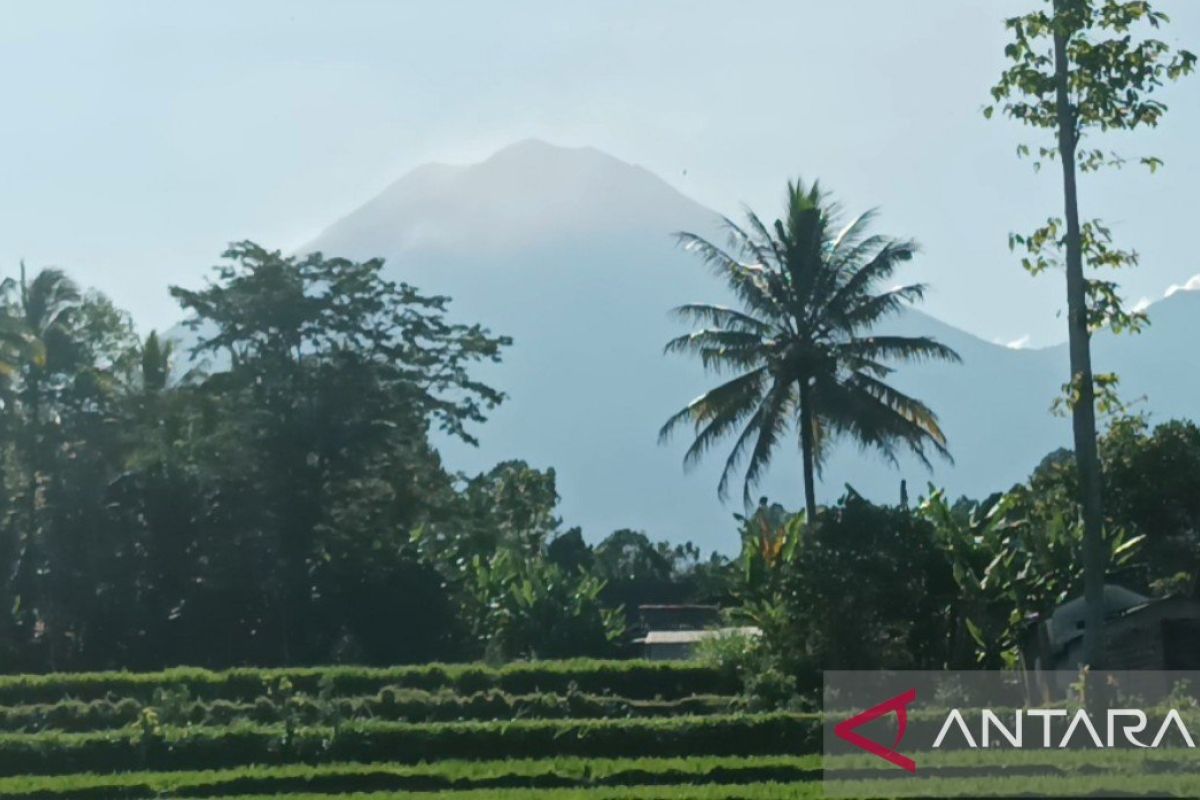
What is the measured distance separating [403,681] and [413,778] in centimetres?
1011

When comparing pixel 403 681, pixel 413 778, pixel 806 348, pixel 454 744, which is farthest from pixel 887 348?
pixel 413 778

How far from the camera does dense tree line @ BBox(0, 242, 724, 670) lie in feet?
128

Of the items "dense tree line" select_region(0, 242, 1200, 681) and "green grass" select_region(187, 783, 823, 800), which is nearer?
"green grass" select_region(187, 783, 823, 800)

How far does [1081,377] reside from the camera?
18969 millimetres

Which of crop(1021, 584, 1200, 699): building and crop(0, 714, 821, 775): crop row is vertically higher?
crop(1021, 584, 1200, 699): building

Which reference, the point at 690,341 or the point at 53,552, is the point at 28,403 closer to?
the point at 53,552

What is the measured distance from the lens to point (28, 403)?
41.9m

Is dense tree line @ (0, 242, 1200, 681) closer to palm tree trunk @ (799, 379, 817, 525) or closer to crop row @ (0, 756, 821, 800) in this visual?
palm tree trunk @ (799, 379, 817, 525)

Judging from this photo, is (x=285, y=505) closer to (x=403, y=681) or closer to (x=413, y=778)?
(x=403, y=681)

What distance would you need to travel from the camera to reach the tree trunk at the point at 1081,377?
19.0 m

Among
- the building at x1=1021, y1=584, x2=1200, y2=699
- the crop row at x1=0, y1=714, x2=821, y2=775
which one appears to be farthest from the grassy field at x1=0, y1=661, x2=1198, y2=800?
the building at x1=1021, y1=584, x2=1200, y2=699

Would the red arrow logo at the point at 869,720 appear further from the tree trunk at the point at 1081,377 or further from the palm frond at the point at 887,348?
the palm frond at the point at 887,348

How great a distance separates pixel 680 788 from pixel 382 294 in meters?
28.8

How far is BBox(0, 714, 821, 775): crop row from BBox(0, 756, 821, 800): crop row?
1.57m
